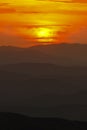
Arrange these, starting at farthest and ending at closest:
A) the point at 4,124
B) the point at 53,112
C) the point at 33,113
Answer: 1. the point at 53,112
2. the point at 33,113
3. the point at 4,124

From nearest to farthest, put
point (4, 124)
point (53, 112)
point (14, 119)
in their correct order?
point (4, 124), point (14, 119), point (53, 112)

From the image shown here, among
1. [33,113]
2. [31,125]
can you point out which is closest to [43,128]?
[31,125]

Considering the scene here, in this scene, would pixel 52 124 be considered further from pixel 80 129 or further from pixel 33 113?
pixel 33 113

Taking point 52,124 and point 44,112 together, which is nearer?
point 52,124

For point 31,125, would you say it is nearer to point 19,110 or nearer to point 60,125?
point 60,125

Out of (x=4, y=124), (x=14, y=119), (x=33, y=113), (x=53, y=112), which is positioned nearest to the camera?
(x=4, y=124)

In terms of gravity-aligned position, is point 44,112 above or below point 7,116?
above

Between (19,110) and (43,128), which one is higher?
(19,110)

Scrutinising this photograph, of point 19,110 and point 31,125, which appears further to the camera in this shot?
point 19,110

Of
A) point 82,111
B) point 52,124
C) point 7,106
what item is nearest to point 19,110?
point 7,106
